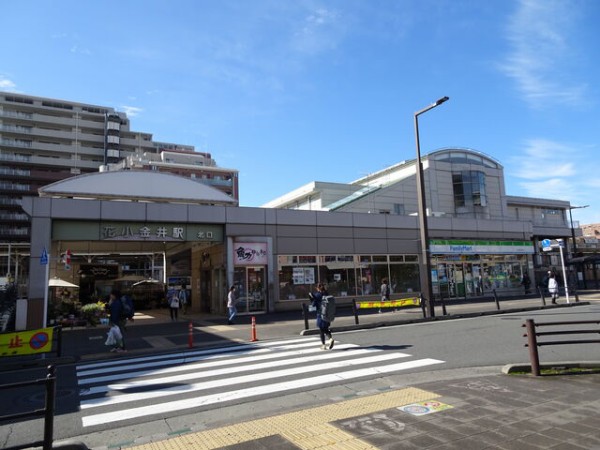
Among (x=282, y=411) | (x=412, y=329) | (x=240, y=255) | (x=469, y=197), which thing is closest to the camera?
(x=282, y=411)

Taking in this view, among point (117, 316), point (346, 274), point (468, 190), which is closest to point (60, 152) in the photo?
point (468, 190)

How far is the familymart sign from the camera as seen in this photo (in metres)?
29.5

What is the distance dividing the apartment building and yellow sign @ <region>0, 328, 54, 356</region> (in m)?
62.5

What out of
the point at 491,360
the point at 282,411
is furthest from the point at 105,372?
the point at 491,360

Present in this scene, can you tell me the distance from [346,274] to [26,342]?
58.9ft

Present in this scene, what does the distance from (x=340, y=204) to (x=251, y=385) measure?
3351 centimetres

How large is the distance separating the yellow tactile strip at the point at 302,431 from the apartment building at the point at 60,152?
68.5m

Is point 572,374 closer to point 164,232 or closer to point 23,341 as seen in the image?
point 23,341

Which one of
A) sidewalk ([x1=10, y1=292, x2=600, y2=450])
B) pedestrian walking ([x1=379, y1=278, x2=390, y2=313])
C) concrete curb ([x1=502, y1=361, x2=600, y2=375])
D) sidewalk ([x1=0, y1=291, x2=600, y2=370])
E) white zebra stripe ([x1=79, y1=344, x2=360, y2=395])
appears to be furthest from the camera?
pedestrian walking ([x1=379, y1=278, x2=390, y2=313])

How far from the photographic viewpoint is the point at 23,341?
1086cm

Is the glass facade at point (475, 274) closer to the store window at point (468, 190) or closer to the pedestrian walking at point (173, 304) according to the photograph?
the store window at point (468, 190)

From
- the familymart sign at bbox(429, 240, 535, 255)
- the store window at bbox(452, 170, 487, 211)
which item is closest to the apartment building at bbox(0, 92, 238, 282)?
the store window at bbox(452, 170, 487, 211)

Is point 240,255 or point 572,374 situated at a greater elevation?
point 240,255

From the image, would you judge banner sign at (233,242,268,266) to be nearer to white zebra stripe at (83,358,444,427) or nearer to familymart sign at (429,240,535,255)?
familymart sign at (429,240,535,255)
